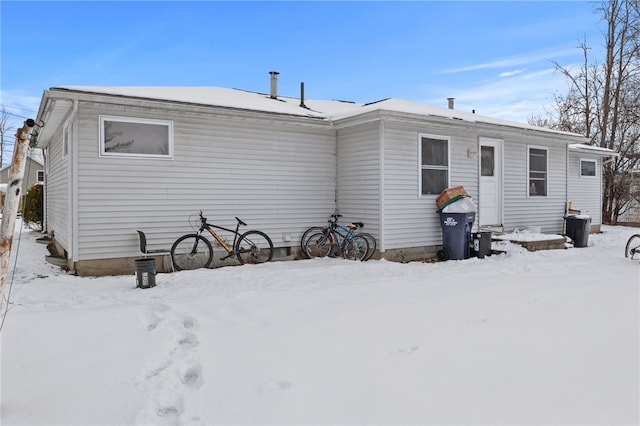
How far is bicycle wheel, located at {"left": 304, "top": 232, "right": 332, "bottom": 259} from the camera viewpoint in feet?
27.8

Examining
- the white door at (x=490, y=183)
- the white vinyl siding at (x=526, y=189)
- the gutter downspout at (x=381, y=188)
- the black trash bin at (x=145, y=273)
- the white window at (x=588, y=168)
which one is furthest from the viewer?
the white window at (x=588, y=168)

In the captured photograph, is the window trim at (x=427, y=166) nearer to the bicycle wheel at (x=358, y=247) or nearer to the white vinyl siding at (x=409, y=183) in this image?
the white vinyl siding at (x=409, y=183)

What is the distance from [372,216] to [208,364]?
18.3 feet

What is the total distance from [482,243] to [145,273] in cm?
615

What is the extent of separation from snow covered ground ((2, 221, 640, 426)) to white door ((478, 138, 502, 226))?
4.20 meters

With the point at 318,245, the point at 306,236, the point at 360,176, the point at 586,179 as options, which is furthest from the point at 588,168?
the point at 306,236

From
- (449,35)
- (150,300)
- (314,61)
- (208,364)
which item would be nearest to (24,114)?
(314,61)

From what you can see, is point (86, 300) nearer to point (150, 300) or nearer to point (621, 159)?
point (150, 300)

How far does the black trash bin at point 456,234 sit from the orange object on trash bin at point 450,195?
0.23 meters

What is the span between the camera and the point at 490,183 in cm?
1005

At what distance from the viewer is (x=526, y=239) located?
9.38 m

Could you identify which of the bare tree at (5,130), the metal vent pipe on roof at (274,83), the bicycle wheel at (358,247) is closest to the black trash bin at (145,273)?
the bicycle wheel at (358,247)

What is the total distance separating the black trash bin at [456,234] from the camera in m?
8.52

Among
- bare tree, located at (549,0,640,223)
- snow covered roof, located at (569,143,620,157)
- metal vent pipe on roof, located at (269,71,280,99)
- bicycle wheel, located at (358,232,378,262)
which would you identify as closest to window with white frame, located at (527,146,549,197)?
snow covered roof, located at (569,143,620,157)
